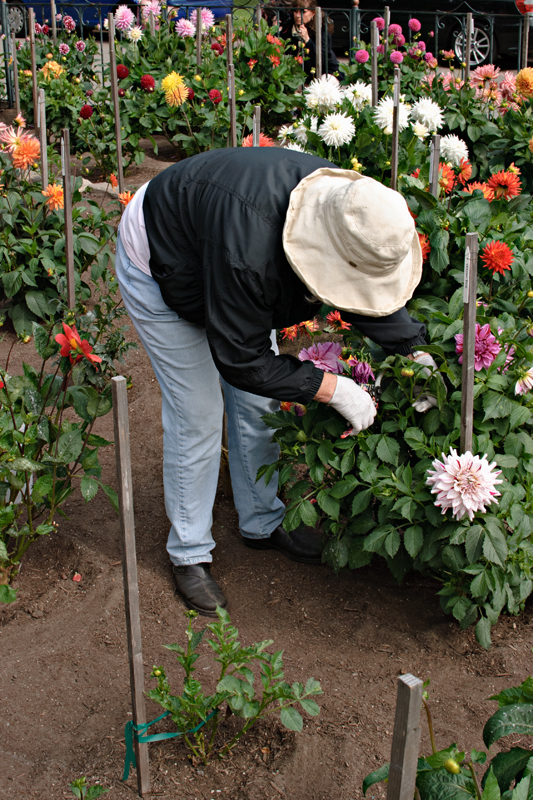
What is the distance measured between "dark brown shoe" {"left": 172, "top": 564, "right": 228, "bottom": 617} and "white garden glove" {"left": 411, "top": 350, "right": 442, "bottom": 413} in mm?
866

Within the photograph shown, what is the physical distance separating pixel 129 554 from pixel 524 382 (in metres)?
1.08

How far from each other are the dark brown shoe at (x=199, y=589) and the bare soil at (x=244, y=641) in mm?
48

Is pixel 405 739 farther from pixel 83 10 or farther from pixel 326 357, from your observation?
pixel 83 10

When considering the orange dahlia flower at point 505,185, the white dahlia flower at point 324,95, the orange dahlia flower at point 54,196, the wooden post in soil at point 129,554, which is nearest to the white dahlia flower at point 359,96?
the white dahlia flower at point 324,95

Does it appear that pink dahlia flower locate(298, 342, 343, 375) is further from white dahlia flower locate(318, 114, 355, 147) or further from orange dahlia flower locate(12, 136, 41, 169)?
orange dahlia flower locate(12, 136, 41, 169)

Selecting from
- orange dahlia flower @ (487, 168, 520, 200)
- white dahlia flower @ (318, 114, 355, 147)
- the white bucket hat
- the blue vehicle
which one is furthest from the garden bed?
the blue vehicle

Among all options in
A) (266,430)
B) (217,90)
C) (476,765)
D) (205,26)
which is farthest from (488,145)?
(205,26)

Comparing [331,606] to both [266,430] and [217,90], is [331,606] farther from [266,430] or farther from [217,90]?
[217,90]

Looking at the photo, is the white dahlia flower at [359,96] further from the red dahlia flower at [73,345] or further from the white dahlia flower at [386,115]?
the red dahlia flower at [73,345]

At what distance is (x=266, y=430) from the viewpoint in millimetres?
2439

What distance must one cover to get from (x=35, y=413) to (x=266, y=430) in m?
0.71

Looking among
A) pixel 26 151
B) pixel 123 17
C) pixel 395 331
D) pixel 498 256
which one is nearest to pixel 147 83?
pixel 123 17

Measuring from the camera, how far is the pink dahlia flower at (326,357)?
210 cm

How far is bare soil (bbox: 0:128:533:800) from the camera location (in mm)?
1729
